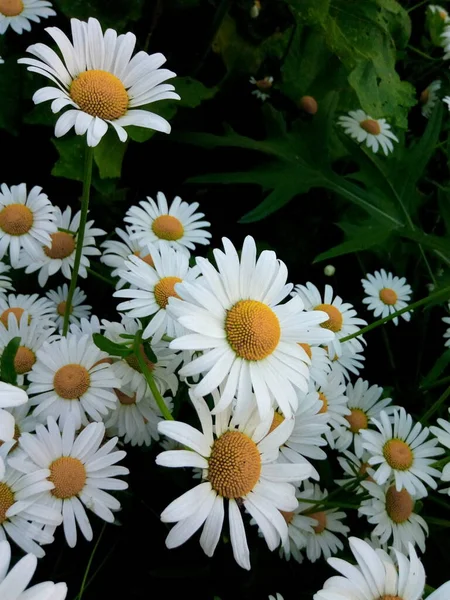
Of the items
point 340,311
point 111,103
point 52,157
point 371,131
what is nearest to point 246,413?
point 111,103

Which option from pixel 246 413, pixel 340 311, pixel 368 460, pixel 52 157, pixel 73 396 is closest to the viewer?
pixel 246 413

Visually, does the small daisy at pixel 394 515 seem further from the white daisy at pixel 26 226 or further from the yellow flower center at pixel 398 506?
the white daisy at pixel 26 226

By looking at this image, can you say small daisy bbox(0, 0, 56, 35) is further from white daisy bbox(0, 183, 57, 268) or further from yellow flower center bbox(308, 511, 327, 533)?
yellow flower center bbox(308, 511, 327, 533)

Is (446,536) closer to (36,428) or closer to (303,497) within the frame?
(303,497)

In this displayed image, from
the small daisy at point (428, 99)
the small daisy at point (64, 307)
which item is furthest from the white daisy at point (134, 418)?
the small daisy at point (428, 99)

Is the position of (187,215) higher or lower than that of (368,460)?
higher
